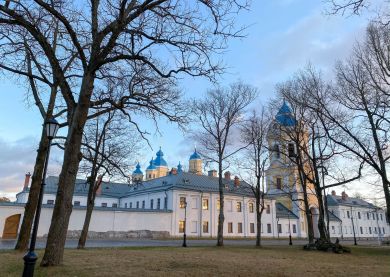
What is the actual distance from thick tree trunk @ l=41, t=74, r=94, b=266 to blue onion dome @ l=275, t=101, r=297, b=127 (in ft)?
65.9

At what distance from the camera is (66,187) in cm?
1041

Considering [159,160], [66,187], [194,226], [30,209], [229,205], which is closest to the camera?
[66,187]

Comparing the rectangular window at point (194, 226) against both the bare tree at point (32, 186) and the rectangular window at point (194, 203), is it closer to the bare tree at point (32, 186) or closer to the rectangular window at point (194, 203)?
the rectangular window at point (194, 203)

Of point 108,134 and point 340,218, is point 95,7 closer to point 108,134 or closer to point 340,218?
point 108,134

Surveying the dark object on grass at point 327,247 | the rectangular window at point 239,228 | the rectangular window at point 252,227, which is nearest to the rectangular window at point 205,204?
the rectangular window at point 239,228

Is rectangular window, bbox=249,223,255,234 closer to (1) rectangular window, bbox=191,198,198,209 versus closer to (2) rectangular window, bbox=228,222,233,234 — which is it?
(2) rectangular window, bbox=228,222,233,234

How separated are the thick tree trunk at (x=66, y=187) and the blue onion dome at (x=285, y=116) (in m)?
20.1

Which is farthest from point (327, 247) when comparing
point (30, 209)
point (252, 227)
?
point (252, 227)

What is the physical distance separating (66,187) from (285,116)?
857 inches

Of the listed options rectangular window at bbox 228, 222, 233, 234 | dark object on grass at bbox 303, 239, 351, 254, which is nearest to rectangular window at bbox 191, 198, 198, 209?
rectangular window at bbox 228, 222, 233, 234

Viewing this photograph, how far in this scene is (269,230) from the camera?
6141cm

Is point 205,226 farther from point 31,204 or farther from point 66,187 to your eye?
point 66,187

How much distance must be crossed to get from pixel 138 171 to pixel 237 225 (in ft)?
99.8

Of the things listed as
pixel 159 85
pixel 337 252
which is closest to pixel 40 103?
pixel 159 85
